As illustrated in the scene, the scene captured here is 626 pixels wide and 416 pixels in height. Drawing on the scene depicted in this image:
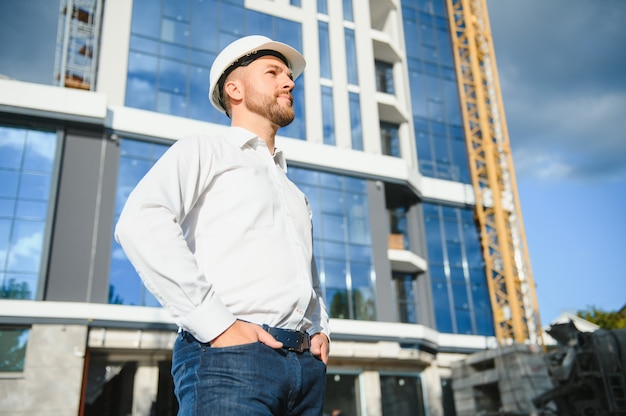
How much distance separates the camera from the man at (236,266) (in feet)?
6.24

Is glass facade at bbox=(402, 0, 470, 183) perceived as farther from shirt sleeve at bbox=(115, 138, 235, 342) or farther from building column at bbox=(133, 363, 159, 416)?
shirt sleeve at bbox=(115, 138, 235, 342)

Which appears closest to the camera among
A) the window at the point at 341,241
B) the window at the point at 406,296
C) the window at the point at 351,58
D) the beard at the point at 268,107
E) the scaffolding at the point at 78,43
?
the beard at the point at 268,107

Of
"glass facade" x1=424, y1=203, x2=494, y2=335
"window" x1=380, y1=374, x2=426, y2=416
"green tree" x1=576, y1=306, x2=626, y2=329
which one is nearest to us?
"window" x1=380, y1=374, x2=426, y2=416

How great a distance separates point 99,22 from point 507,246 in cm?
2270

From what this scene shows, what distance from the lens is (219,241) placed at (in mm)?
2176

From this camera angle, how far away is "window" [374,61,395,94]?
3300 centimetres

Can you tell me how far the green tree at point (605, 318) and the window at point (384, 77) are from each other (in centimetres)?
2380

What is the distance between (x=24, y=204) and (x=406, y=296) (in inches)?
655

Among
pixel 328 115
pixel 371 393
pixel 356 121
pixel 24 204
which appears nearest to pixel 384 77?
pixel 356 121

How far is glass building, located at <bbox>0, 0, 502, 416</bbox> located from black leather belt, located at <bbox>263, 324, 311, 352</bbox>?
63.4 feet

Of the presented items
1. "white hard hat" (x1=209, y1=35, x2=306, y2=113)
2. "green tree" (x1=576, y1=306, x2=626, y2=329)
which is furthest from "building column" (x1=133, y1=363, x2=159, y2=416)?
"green tree" (x1=576, y1=306, x2=626, y2=329)

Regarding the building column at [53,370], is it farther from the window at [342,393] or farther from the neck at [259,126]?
the neck at [259,126]

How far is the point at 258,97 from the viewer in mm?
2609

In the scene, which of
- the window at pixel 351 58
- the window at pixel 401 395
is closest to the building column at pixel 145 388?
the window at pixel 401 395
